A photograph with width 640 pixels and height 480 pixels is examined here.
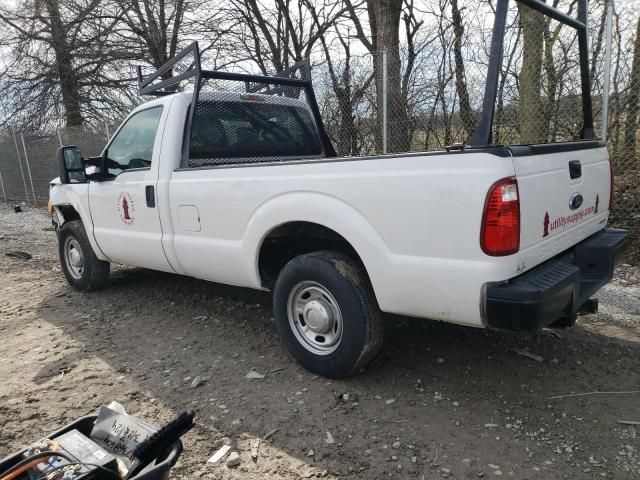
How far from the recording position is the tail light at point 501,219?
2330mm

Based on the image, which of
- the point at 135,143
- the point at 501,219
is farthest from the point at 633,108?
the point at 135,143

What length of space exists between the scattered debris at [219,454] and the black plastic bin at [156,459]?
61cm

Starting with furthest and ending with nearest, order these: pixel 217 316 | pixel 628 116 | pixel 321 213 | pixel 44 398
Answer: pixel 628 116, pixel 217 316, pixel 44 398, pixel 321 213

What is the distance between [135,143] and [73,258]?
1.83 metres

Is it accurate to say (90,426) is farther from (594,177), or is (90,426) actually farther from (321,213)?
(594,177)

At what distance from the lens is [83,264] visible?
539 cm

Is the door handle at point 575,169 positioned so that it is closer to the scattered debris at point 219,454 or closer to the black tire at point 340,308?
the black tire at point 340,308

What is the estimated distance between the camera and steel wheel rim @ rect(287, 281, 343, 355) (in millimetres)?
3152

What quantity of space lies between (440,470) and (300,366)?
1.32 metres

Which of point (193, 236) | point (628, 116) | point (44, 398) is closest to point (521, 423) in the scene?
point (193, 236)

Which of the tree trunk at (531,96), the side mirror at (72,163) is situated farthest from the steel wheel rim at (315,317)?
the tree trunk at (531,96)

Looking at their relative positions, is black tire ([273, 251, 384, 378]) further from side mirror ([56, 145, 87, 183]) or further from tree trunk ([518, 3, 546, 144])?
tree trunk ([518, 3, 546, 144])

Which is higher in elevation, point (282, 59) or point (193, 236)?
point (282, 59)

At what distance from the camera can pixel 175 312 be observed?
475cm
